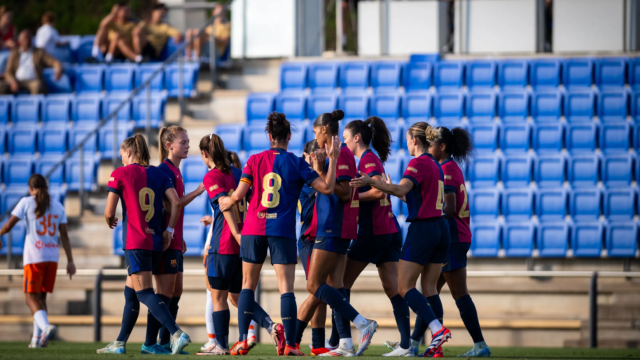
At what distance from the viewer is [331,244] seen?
604 cm

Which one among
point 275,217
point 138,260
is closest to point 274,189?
point 275,217

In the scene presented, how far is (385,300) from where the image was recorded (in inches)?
396

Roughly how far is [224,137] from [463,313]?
6777 mm

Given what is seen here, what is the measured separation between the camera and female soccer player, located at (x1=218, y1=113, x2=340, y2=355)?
5957 mm

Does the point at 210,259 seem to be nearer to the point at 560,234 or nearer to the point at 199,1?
the point at 560,234

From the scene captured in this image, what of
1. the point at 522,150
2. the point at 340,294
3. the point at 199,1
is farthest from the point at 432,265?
the point at 199,1

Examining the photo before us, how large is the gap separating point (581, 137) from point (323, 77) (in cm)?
432

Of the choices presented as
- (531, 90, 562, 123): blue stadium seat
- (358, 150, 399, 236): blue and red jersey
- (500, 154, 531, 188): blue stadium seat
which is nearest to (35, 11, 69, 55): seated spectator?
(500, 154, 531, 188): blue stadium seat

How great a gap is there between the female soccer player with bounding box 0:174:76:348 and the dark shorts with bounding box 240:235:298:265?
3387 mm

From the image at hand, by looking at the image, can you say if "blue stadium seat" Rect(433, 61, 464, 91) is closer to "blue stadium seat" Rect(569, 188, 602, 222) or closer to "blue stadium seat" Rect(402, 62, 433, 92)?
"blue stadium seat" Rect(402, 62, 433, 92)

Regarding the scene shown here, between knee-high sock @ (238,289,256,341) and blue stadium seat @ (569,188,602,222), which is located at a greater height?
blue stadium seat @ (569,188,602,222)

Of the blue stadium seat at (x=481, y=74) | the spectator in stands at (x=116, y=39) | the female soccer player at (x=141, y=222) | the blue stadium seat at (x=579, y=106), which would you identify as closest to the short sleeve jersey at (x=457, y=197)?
the female soccer player at (x=141, y=222)

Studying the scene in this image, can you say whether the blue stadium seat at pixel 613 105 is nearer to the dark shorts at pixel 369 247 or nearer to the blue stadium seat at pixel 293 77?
the blue stadium seat at pixel 293 77

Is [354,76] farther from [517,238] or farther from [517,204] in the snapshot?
[517,238]
